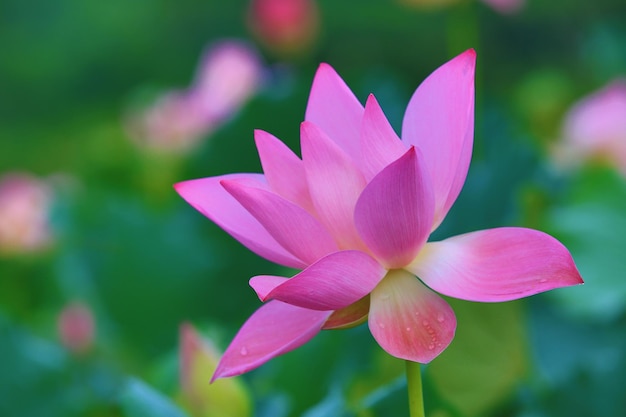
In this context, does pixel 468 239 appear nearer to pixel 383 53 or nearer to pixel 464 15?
pixel 464 15

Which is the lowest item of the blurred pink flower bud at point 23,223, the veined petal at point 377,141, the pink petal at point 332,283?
the pink petal at point 332,283

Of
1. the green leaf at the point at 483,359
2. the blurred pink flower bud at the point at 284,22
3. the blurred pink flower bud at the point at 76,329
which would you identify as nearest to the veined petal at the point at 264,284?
the green leaf at the point at 483,359

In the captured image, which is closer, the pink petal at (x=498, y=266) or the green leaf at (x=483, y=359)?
the pink petal at (x=498, y=266)

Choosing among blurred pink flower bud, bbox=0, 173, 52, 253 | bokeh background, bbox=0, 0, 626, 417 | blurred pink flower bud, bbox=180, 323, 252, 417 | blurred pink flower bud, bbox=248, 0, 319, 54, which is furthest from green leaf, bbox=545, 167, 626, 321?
blurred pink flower bud, bbox=248, 0, 319, 54

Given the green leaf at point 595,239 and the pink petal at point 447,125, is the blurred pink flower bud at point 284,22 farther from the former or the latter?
the pink petal at point 447,125

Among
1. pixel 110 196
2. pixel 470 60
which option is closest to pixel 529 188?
pixel 470 60

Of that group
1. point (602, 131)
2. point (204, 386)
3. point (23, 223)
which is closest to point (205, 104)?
point (23, 223)

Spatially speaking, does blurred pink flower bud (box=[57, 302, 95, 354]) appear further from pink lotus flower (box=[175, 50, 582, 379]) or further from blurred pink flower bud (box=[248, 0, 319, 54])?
blurred pink flower bud (box=[248, 0, 319, 54])
